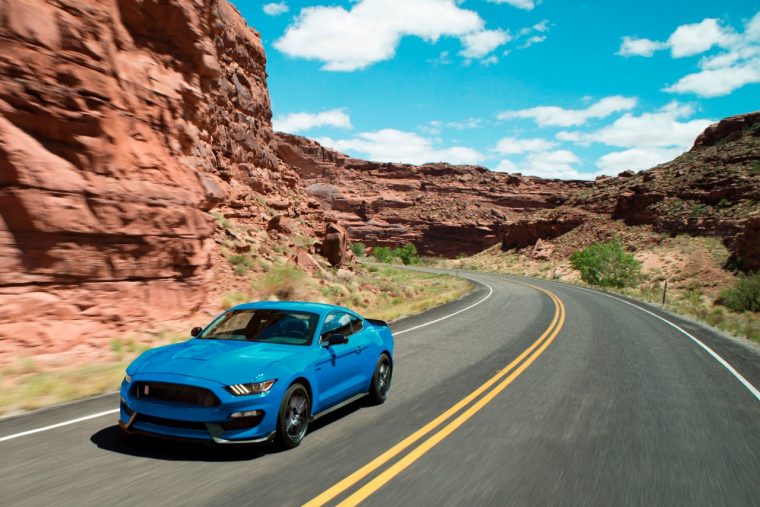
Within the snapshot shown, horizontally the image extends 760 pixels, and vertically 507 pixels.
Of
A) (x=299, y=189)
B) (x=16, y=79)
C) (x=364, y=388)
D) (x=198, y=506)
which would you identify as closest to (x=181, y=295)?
(x=16, y=79)

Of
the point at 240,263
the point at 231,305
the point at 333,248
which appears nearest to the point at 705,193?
the point at 333,248

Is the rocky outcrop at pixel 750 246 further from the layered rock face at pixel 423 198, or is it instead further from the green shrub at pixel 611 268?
the layered rock face at pixel 423 198

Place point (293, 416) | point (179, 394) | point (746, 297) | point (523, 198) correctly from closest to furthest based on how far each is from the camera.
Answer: point (179, 394) < point (293, 416) < point (746, 297) < point (523, 198)

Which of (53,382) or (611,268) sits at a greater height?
(53,382)

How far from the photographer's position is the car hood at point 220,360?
16.9ft

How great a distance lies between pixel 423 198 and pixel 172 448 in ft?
A: 358

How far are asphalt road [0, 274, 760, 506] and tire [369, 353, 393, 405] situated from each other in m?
0.19

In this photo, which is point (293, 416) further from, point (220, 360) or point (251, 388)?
point (220, 360)

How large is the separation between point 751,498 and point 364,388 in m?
4.08

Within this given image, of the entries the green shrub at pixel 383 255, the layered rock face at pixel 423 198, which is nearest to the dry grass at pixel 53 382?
the green shrub at pixel 383 255

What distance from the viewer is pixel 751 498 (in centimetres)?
480

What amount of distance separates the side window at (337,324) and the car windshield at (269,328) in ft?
0.50

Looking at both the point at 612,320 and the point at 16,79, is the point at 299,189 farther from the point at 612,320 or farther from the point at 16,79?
the point at 16,79

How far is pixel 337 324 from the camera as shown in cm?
695
